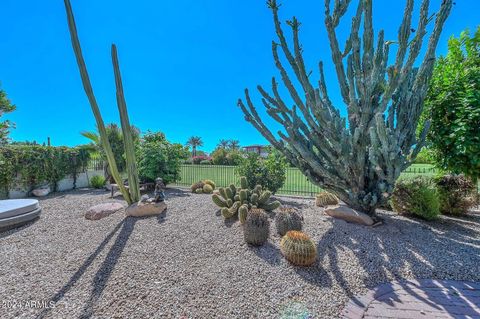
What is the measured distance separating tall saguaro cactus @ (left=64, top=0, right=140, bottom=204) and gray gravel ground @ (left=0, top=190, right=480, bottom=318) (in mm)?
1025

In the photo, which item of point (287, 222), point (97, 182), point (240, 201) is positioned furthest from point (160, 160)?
point (287, 222)

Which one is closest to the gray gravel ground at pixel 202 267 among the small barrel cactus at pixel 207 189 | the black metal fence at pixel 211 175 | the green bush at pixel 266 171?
the green bush at pixel 266 171

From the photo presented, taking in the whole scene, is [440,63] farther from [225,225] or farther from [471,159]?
[225,225]

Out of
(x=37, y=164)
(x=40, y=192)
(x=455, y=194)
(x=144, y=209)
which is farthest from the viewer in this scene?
(x=37, y=164)

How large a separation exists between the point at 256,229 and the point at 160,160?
6946 millimetres

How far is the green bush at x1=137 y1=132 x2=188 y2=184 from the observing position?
30.0 ft

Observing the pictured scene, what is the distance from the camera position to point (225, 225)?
14.1 feet

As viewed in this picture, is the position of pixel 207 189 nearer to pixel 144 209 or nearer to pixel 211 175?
pixel 144 209

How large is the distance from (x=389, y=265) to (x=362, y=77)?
3545 mm

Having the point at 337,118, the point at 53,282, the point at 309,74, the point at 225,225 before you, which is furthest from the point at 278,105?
the point at 53,282

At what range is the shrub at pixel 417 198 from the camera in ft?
16.6

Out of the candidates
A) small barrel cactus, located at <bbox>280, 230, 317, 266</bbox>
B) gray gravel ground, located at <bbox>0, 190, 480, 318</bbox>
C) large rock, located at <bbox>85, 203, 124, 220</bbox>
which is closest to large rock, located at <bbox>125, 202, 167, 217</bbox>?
gray gravel ground, located at <bbox>0, 190, 480, 318</bbox>

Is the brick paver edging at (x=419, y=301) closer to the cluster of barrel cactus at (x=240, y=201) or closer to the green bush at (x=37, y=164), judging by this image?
the cluster of barrel cactus at (x=240, y=201)

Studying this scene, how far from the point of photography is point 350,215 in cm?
454
